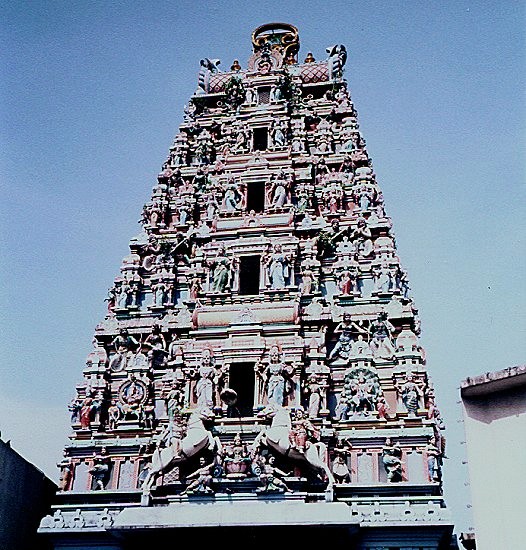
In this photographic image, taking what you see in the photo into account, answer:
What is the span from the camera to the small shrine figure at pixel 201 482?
18328 millimetres

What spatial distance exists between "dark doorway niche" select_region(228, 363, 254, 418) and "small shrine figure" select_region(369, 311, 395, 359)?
3469 mm

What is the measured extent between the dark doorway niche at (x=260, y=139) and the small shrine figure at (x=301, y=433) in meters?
10.7

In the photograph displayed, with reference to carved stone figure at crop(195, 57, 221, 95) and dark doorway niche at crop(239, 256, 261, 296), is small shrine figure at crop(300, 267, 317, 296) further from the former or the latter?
carved stone figure at crop(195, 57, 221, 95)

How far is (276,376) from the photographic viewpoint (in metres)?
20.0

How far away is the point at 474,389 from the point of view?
564 inches

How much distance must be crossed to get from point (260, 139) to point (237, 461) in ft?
40.6

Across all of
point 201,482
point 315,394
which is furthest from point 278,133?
point 201,482

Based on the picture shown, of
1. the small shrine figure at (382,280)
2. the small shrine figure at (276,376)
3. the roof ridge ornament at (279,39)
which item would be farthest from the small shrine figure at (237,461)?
the roof ridge ornament at (279,39)

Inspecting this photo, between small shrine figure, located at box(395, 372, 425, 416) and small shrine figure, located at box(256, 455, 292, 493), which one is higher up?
small shrine figure, located at box(395, 372, 425, 416)

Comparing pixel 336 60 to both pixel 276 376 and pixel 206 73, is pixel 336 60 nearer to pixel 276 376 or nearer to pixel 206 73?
pixel 206 73

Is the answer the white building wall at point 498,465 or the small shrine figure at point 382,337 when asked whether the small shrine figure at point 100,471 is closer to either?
the small shrine figure at point 382,337

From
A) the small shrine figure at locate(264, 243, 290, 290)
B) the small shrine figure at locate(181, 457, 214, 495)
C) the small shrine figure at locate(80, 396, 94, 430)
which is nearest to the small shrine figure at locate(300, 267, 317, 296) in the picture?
the small shrine figure at locate(264, 243, 290, 290)

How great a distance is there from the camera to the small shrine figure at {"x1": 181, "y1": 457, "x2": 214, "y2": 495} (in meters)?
18.3

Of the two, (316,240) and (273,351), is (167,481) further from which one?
(316,240)
